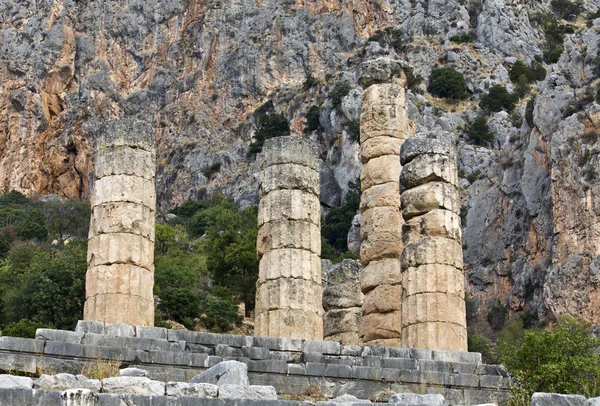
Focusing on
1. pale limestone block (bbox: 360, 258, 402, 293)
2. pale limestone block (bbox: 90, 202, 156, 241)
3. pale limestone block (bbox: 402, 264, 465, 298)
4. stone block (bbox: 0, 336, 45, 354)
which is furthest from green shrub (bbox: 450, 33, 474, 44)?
stone block (bbox: 0, 336, 45, 354)

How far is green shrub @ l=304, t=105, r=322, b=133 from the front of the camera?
7669 cm

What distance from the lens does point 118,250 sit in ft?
69.9

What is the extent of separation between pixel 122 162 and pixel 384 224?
20.0 feet

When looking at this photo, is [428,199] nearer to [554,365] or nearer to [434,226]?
[434,226]

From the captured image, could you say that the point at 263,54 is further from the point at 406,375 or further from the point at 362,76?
the point at 406,375

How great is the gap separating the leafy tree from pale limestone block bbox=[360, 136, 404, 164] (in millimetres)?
53333

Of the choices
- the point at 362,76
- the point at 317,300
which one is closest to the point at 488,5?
the point at 362,76

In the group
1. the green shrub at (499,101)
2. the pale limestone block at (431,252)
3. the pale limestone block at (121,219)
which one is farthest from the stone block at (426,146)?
the green shrub at (499,101)

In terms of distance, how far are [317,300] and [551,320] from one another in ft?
93.4

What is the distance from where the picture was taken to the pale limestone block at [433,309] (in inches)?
835

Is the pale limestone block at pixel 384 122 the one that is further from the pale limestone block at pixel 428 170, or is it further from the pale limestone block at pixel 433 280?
the pale limestone block at pixel 433 280

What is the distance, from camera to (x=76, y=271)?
3856 centimetres

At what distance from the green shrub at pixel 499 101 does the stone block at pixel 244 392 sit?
6317cm

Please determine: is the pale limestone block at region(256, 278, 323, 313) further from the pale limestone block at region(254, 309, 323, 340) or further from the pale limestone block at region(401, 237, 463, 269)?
the pale limestone block at region(401, 237, 463, 269)
